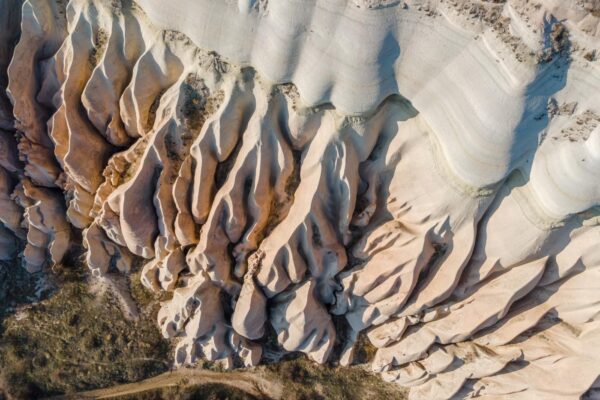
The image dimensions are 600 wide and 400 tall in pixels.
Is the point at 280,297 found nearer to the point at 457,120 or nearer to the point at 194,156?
the point at 194,156

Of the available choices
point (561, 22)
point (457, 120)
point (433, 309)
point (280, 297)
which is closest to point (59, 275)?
point (280, 297)

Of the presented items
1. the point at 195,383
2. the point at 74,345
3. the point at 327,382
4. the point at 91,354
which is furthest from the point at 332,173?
the point at 74,345

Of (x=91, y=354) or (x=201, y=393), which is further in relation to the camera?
(x=201, y=393)

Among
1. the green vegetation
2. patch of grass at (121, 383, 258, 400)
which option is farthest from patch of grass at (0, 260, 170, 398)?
patch of grass at (121, 383, 258, 400)

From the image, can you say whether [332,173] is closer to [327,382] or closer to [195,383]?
[327,382]

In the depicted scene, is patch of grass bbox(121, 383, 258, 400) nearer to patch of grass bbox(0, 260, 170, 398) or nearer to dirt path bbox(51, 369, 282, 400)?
dirt path bbox(51, 369, 282, 400)

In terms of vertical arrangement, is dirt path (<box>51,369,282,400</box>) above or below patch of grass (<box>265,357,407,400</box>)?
below

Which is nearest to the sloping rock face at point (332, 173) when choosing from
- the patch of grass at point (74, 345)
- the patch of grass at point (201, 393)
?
the patch of grass at point (74, 345)
